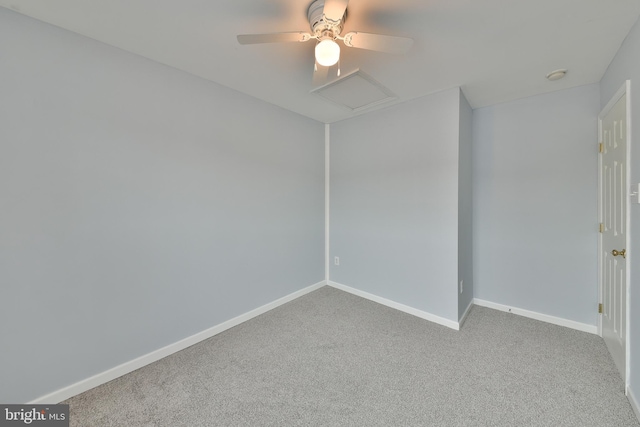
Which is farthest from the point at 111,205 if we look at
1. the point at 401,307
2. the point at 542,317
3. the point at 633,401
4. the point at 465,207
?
the point at 542,317

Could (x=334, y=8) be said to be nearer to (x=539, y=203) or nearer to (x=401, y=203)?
(x=401, y=203)

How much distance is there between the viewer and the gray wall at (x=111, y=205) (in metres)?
1.45

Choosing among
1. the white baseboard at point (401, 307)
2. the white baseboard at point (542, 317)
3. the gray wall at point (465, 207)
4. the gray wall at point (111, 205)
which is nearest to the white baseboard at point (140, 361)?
the gray wall at point (111, 205)

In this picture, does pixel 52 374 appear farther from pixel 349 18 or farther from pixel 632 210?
pixel 632 210

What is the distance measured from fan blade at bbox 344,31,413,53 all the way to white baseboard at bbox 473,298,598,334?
289cm

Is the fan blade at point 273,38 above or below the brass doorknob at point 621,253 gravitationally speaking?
above

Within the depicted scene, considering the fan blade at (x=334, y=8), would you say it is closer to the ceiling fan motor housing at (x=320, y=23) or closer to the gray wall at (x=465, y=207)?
the ceiling fan motor housing at (x=320, y=23)

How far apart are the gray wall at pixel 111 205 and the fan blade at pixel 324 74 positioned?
90cm

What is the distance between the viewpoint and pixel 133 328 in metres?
1.88

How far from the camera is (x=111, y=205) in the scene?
1.76m

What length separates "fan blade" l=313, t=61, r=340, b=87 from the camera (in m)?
1.61

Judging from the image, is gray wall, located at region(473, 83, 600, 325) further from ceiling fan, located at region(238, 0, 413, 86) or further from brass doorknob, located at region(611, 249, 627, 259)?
ceiling fan, located at region(238, 0, 413, 86)

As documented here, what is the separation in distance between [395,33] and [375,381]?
2376 millimetres

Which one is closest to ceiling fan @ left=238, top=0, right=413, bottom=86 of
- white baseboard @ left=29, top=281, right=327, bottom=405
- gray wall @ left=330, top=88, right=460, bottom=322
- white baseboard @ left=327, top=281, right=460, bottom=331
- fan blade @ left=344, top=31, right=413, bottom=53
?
fan blade @ left=344, top=31, right=413, bottom=53
